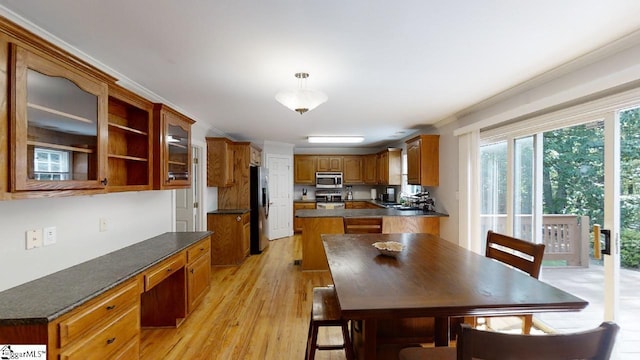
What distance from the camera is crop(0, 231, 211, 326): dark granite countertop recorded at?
1403 mm

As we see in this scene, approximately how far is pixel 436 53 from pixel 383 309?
1.89 m

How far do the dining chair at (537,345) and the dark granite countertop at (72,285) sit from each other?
1.72m

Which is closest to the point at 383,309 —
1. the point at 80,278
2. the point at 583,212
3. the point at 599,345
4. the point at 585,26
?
the point at 599,345

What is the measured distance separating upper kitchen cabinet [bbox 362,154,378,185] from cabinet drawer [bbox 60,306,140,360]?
6.60 meters

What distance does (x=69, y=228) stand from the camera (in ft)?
7.03

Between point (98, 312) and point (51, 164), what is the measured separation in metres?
0.84

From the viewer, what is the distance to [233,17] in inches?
67.9

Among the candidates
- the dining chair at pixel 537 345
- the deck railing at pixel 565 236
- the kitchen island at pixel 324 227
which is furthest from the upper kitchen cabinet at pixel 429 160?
the dining chair at pixel 537 345

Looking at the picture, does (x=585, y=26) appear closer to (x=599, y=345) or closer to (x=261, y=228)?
(x=599, y=345)

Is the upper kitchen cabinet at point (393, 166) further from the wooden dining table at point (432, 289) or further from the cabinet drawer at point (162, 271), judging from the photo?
the cabinet drawer at point (162, 271)

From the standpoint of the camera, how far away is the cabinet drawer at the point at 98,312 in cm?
145

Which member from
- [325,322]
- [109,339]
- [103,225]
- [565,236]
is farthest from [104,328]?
[565,236]

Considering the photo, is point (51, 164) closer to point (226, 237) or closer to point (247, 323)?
point (247, 323)

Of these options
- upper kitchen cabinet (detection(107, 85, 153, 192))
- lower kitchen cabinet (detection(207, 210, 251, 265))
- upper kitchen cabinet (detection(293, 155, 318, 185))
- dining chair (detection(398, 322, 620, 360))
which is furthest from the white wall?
upper kitchen cabinet (detection(293, 155, 318, 185))
